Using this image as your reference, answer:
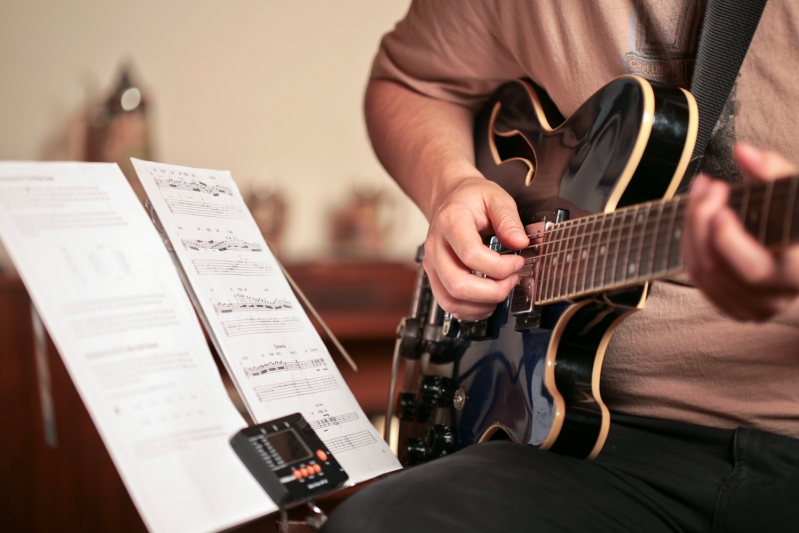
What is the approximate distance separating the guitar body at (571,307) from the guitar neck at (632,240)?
0.02 m

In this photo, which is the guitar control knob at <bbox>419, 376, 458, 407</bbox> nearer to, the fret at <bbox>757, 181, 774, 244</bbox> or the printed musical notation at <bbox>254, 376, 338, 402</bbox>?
the printed musical notation at <bbox>254, 376, 338, 402</bbox>

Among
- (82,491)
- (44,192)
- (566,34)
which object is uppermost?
(566,34)

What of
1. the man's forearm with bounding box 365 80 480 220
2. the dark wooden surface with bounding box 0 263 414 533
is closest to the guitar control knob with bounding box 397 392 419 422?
the man's forearm with bounding box 365 80 480 220

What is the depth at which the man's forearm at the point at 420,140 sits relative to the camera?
3.14ft

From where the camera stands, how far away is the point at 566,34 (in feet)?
2.94

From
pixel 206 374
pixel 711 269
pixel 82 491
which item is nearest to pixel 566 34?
pixel 711 269

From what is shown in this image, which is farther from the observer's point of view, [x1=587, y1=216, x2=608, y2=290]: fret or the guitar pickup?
the guitar pickup

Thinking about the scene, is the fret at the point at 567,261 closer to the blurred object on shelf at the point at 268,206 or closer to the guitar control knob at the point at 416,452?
the guitar control knob at the point at 416,452

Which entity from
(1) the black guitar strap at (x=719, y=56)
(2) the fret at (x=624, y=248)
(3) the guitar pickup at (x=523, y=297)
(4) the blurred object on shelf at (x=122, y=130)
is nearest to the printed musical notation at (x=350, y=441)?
(3) the guitar pickup at (x=523, y=297)

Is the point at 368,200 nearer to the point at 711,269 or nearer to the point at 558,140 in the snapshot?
the point at 558,140

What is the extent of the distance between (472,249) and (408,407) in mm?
297

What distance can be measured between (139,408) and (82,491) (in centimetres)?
141

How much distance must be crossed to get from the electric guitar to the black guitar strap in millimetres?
82

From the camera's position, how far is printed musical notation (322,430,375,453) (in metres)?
0.71
